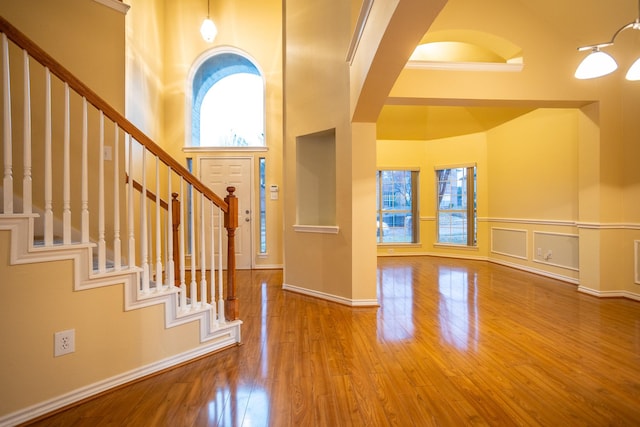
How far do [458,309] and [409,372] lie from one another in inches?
60.2

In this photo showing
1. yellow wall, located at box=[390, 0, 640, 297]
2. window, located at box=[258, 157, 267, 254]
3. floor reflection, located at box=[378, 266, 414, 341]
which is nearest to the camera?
floor reflection, located at box=[378, 266, 414, 341]

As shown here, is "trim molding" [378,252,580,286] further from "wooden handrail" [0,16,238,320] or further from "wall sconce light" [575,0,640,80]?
"wooden handrail" [0,16,238,320]

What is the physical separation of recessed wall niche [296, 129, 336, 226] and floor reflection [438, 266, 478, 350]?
1740 millimetres

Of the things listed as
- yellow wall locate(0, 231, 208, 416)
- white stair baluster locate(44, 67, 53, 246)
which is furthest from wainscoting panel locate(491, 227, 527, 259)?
white stair baluster locate(44, 67, 53, 246)

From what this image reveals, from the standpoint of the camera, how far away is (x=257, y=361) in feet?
7.25

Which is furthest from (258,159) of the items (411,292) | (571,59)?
(571,59)

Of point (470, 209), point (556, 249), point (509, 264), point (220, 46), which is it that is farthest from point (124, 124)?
point (470, 209)

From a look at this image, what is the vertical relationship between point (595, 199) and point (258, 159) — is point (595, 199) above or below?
below

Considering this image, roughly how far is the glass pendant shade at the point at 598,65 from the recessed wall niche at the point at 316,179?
263cm

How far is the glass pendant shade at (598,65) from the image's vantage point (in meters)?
2.55

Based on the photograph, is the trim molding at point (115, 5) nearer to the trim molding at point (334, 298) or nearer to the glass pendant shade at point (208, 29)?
the glass pendant shade at point (208, 29)

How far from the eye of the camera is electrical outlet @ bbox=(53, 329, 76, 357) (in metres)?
1.66

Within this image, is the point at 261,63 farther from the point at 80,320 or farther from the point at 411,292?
the point at 80,320

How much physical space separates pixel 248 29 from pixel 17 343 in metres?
5.80
